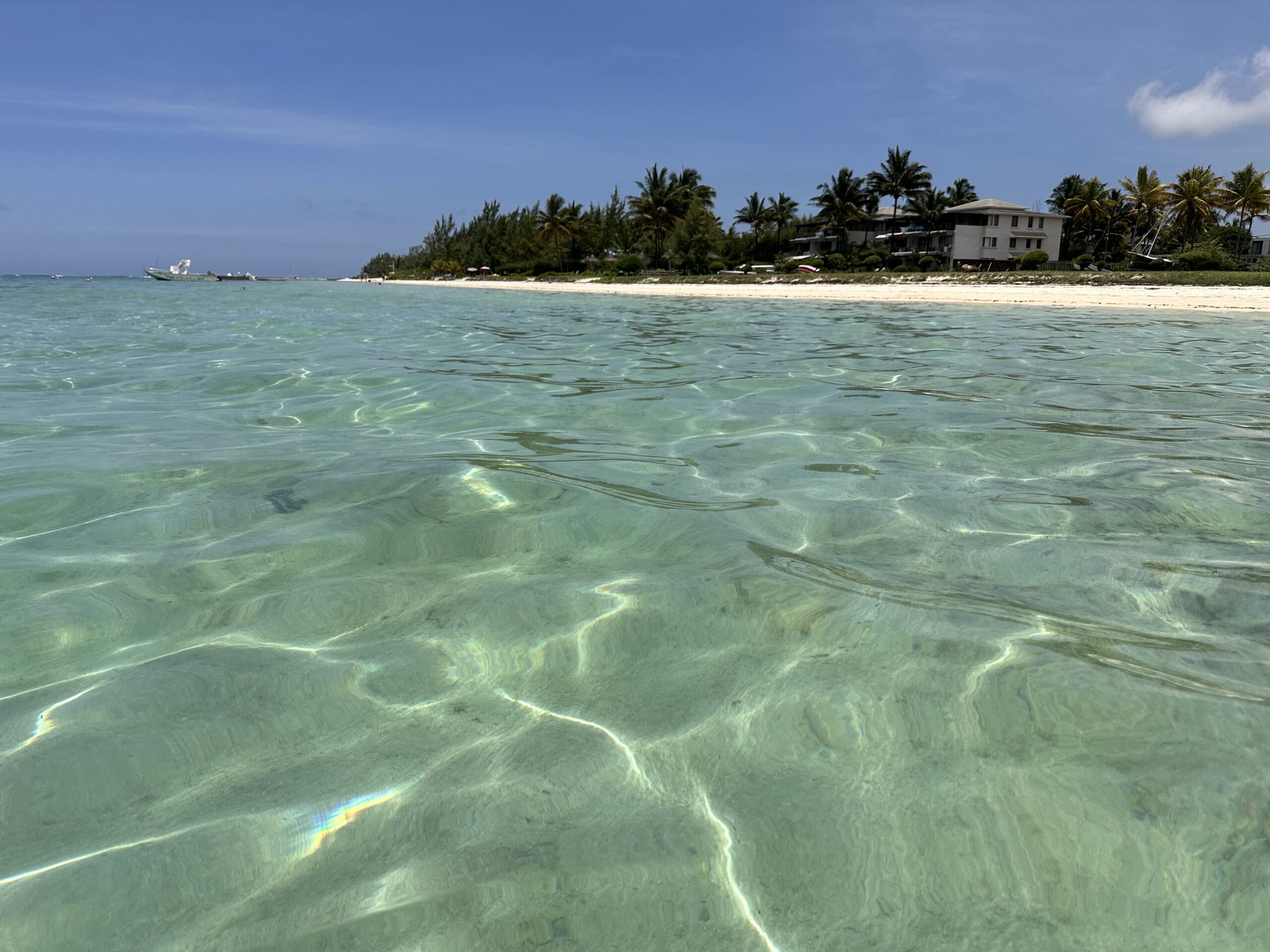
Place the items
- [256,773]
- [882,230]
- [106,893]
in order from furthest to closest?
[882,230] → [256,773] → [106,893]

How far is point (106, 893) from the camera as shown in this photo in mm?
1265

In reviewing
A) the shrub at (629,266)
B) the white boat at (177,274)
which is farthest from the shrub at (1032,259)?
the white boat at (177,274)

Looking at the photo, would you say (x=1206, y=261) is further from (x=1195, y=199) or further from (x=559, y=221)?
(x=559, y=221)

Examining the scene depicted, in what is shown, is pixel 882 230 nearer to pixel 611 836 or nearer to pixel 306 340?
pixel 306 340

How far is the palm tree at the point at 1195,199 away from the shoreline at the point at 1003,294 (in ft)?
89.0

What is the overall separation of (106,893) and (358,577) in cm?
127

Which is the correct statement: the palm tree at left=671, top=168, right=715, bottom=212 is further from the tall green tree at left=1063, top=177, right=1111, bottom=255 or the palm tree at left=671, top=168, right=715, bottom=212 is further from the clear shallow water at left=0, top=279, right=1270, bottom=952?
the clear shallow water at left=0, top=279, right=1270, bottom=952

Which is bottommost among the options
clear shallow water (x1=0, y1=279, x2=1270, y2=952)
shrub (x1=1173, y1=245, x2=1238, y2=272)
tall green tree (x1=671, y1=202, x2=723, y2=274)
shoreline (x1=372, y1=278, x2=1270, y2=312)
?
clear shallow water (x1=0, y1=279, x2=1270, y2=952)

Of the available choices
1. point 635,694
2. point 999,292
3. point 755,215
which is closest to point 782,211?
point 755,215

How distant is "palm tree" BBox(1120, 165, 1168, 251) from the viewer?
54.4 m

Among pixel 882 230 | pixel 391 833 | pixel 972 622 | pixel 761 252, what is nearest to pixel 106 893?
pixel 391 833

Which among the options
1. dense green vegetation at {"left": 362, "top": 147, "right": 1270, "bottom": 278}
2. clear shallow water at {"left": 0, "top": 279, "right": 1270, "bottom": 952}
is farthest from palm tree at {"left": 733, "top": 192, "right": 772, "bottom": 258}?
clear shallow water at {"left": 0, "top": 279, "right": 1270, "bottom": 952}

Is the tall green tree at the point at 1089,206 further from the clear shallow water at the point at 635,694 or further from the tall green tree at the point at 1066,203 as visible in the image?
the clear shallow water at the point at 635,694

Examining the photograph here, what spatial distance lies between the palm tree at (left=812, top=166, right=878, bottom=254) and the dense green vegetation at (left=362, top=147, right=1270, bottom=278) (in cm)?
8
